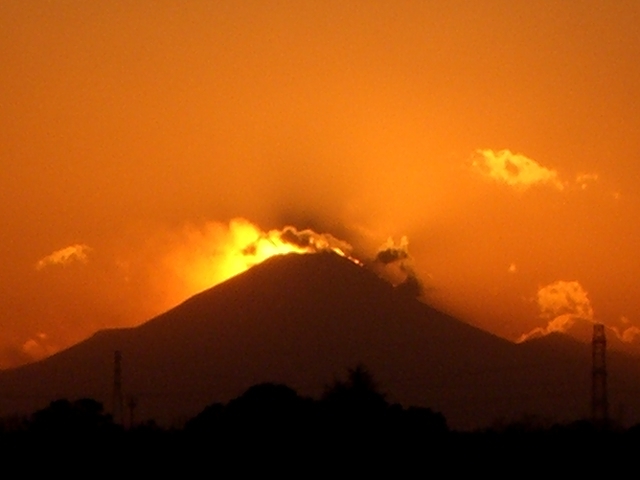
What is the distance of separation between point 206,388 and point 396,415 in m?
117

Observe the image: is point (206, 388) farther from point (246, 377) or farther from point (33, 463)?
point (33, 463)

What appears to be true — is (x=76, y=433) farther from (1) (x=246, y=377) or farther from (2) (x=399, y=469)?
(1) (x=246, y=377)

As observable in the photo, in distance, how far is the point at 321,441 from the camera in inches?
2004

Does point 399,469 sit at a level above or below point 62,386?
below

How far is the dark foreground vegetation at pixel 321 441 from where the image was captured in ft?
164

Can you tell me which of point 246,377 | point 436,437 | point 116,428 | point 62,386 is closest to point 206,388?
point 246,377

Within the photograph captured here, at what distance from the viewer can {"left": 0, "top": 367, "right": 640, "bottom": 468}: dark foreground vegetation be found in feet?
164

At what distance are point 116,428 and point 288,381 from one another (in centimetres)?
11157

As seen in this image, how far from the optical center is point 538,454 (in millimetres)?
51562

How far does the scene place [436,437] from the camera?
2061 inches

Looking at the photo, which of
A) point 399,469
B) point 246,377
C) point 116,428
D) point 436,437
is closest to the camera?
point 399,469

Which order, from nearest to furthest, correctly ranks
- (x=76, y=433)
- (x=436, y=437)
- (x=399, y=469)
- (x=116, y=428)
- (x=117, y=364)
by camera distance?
1. (x=399, y=469)
2. (x=436, y=437)
3. (x=76, y=433)
4. (x=116, y=428)
5. (x=117, y=364)

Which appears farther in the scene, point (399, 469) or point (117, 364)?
point (117, 364)

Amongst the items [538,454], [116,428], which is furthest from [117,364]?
[538,454]
